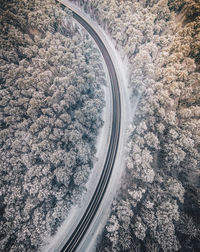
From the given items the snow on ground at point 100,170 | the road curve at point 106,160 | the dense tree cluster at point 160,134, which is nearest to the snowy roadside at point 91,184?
the snow on ground at point 100,170

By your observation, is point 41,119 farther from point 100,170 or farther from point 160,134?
point 160,134

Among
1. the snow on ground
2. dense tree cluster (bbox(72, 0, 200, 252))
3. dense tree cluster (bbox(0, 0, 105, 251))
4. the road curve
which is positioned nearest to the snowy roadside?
the snow on ground

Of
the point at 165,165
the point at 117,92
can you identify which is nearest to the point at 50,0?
the point at 117,92

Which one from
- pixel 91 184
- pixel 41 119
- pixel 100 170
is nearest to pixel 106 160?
pixel 100 170

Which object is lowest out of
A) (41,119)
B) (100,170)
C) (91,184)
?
(91,184)

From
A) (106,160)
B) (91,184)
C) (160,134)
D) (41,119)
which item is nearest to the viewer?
(41,119)

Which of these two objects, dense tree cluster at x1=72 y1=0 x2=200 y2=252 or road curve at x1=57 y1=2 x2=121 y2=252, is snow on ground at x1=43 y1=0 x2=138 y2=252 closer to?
road curve at x1=57 y1=2 x2=121 y2=252
